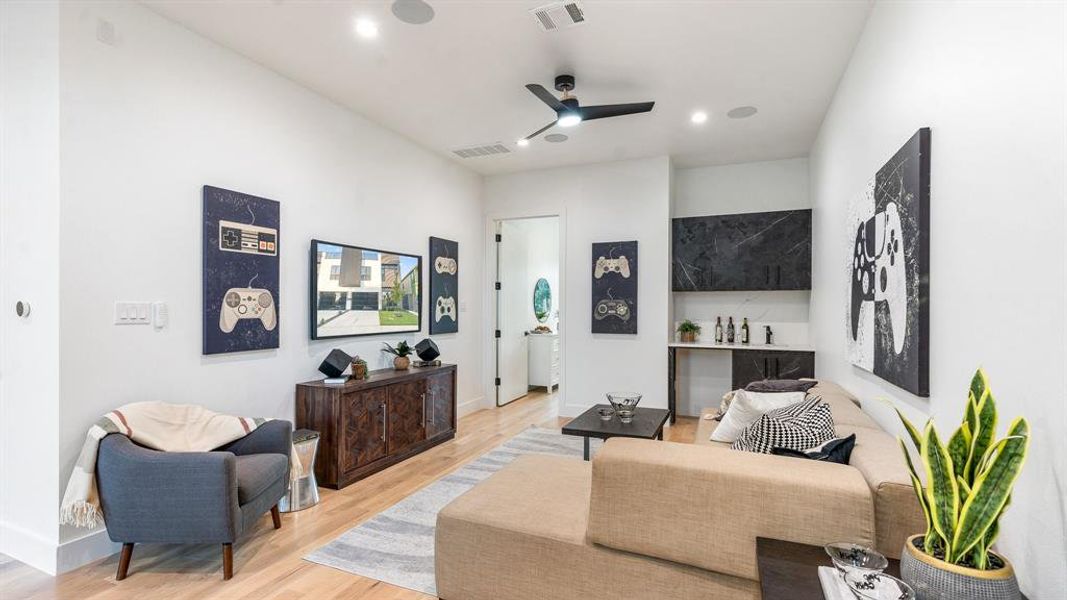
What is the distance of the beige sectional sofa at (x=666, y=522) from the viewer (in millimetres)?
1506

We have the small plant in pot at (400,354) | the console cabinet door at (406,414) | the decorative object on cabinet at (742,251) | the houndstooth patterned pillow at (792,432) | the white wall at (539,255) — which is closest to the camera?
the houndstooth patterned pillow at (792,432)

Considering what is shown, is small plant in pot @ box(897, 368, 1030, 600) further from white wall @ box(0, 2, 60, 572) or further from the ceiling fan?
white wall @ box(0, 2, 60, 572)

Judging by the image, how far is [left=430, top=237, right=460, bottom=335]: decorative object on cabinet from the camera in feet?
17.3

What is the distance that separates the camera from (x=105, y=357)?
2580 millimetres

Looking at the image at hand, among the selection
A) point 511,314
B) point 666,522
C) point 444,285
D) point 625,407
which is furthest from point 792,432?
point 511,314

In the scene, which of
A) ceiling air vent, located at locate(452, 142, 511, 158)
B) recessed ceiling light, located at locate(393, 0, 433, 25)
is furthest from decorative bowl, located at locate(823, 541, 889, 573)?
ceiling air vent, located at locate(452, 142, 511, 158)

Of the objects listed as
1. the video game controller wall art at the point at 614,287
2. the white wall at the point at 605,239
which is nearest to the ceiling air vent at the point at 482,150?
the white wall at the point at 605,239

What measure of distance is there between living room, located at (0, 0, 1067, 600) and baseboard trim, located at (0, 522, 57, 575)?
3cm

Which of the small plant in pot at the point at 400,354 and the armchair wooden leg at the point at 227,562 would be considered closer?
the armchair wooden leg at the point at 227,562

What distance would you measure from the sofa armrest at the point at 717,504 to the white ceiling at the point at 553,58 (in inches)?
93.3

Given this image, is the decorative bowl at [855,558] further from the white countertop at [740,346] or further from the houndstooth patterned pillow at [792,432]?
the white countertop at [740,346]

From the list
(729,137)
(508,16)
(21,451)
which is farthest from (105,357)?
(729,137)

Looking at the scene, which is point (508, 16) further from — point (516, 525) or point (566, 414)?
Answer: point (566, 414)

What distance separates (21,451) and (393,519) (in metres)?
1.88
